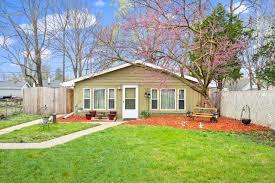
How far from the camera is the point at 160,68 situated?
58.1ft

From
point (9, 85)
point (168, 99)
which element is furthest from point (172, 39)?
point (9, 85)

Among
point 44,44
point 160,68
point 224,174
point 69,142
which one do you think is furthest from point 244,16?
point 224,174

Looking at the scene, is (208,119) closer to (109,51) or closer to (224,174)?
(109,51)

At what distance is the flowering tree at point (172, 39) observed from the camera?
43.8 feet

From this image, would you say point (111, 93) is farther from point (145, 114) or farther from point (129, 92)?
point (145, 114)

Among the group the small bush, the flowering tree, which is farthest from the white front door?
the flowering tree

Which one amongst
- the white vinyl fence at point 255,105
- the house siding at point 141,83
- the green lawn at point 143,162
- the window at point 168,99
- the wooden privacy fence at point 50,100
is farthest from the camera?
the wooden privacy fence at point 50,100

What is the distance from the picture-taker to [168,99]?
757 inches

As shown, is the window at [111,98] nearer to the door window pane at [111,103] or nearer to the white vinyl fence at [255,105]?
the door window pane at [111,103]

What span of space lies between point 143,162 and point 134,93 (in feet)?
41.5

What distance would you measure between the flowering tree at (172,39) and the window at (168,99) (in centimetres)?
149

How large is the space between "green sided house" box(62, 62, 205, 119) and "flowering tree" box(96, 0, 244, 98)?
1203mm

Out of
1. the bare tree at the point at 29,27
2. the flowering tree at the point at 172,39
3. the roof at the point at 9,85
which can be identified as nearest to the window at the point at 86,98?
the flowering tree at the point at 172,39

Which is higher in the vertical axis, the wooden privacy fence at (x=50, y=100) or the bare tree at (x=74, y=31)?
the bare tree at (x=74, y=31)
